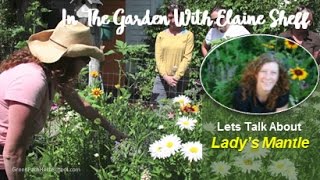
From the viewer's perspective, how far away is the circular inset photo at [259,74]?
299 centimetres

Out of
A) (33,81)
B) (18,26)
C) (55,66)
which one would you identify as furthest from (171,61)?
(33,81)

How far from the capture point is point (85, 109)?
2.86 meters

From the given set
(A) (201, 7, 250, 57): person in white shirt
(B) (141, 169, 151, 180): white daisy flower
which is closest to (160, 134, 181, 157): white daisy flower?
(B) (141, 169, 151, 180): white daisy flower

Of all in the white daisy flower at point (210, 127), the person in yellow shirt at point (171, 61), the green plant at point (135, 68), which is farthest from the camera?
the person in yellow shirt at point (171, 61)

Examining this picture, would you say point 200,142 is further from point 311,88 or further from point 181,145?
point 311,88

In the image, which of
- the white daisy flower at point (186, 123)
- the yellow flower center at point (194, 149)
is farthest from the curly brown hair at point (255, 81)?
the yellow flower center at point (194, 149)

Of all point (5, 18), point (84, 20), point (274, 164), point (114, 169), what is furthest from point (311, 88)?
point (5, 18)

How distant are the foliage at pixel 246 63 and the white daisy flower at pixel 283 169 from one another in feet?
1.10

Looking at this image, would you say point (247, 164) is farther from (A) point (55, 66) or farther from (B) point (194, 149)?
(A) point (55, 66)

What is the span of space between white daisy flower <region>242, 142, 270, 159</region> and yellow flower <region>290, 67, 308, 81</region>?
0.42 metres

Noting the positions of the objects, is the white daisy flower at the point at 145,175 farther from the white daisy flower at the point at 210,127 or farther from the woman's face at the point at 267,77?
the woman's face at the point at 267,77

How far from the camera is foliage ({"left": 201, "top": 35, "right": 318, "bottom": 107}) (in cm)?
299

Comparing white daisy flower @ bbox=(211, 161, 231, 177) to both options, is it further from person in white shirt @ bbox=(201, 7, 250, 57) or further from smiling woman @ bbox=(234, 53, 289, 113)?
person in white shirt @ bbox=(201, 7, 250, 57)

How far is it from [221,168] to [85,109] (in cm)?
81
